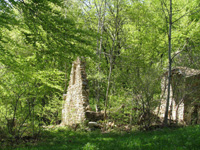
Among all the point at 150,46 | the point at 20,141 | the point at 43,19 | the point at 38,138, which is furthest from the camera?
the point at 150,46

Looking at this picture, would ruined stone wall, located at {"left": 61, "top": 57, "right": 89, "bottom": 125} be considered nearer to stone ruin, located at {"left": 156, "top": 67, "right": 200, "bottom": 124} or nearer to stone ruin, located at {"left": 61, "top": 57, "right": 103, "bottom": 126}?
stone ruin, located at {"left": 61, "top": 57, "right": 103, "bottom": 126}

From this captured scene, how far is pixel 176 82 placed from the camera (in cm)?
1134

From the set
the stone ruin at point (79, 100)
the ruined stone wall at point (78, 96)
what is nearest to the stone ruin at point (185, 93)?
the stone ruin at point (79, 100)

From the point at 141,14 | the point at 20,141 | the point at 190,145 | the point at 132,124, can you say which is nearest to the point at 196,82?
the point at 132,124

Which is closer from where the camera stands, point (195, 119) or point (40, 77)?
point (40, 77)

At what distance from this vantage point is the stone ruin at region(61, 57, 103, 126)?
1216 centimetres

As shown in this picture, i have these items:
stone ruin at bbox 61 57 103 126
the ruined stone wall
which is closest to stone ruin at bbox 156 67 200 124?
stone ruin at bbox 61 57 103 126

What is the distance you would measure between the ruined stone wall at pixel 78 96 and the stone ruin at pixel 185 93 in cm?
469

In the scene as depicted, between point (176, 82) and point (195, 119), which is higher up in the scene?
point (176, 82)

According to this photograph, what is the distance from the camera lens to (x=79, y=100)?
42.1 ft

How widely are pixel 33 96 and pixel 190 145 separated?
608 cm

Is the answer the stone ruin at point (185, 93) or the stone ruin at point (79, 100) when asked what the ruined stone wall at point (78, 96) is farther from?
the stone ruin at point (185, 93)

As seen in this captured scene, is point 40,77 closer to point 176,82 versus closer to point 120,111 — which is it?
point 120,111

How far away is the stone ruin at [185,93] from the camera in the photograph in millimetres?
11352
